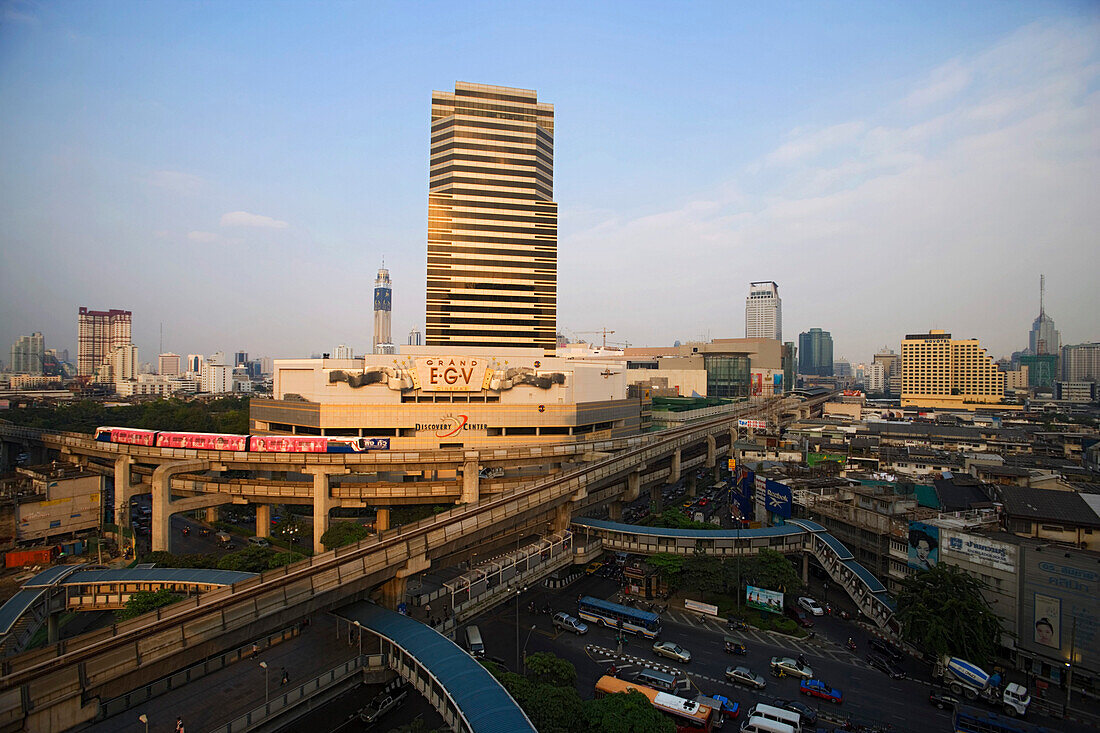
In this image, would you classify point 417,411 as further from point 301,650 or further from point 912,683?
point 912,683

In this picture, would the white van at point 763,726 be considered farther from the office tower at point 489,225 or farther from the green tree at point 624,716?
the office tower at point 489,225

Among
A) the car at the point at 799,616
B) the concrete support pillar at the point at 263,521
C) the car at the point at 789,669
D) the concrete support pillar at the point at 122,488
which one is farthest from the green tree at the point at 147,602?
the car at the point at 799,616

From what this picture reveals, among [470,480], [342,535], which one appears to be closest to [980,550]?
[470,480]

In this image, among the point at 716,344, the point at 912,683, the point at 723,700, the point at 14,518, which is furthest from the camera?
the point at 716,344

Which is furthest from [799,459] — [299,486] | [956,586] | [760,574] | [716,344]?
[716,344]

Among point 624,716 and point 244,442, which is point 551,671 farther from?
point 244,442

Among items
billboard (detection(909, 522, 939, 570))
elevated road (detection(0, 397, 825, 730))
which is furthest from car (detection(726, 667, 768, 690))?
elevated road (detection(0, 397, 825, 730))
